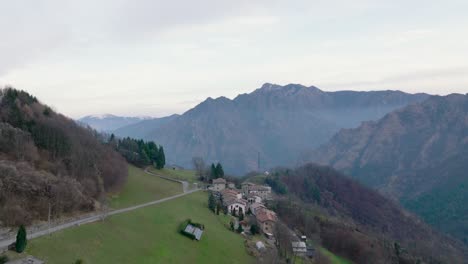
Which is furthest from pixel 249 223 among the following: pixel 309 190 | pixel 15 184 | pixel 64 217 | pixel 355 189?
pixel 355 189

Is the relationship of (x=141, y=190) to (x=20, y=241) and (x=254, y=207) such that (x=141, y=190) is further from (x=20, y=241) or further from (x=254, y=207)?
(x=20, y=241)

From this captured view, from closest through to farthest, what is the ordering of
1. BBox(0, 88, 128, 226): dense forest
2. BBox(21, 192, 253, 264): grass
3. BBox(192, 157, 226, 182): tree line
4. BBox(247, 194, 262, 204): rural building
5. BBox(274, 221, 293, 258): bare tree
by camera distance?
BBox(21, 192, 253, 264): grass
BBox(0, 88, 128, 226): dense forest
BBox(274, 221, 293, 258): bare tree
BBox(247, 194, 262, 204): rural building
BBox(192, 157, 226, 182): tree line

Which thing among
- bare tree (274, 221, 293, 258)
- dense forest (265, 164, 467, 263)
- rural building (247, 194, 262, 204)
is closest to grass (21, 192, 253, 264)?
bare tree (274, 221, 293, 258)

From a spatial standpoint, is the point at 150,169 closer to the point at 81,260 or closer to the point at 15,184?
the point at 15,184

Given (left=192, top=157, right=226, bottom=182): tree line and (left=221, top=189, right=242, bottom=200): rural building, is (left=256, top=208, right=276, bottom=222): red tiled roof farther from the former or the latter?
(left=192, top=157, right=226, bottom=182): tree line

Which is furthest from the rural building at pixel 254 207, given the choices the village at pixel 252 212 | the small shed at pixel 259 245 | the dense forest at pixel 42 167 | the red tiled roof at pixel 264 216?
the dense forest at pixel 42 167

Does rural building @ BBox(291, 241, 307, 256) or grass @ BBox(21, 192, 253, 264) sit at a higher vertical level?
grass @ BBox(21, 192, 253, 264)

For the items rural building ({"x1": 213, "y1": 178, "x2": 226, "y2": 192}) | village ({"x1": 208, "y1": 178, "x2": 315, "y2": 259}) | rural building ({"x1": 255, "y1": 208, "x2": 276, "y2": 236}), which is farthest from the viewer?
rural building ({"x1": 213, "y1": 178, "x2": 226, "y2": 192})
